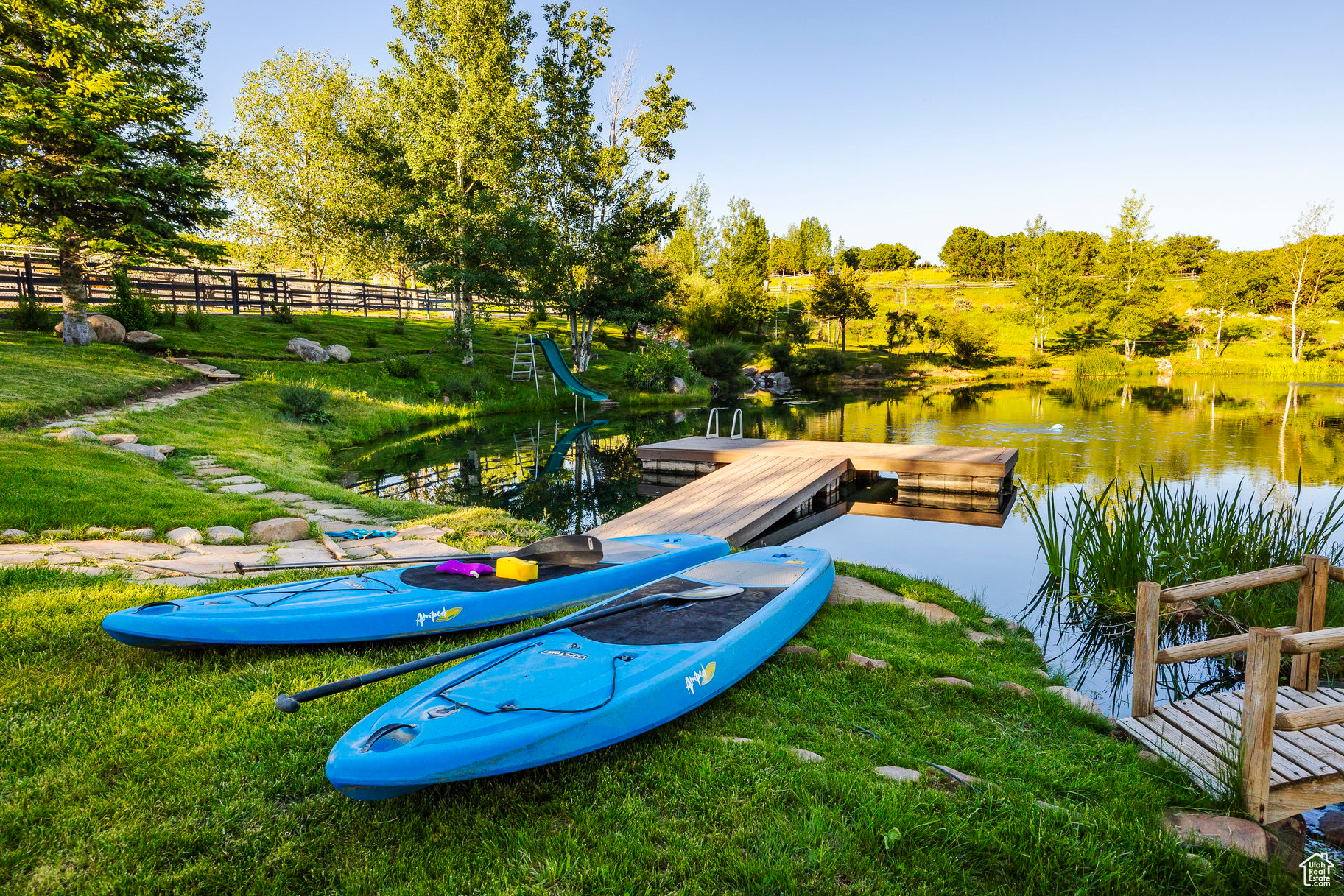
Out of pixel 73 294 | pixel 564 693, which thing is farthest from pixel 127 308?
pixel 564 693

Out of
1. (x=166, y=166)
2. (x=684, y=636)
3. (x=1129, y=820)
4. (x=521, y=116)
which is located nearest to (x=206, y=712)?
(x=684, y=636)

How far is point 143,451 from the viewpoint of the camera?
27.2 feet

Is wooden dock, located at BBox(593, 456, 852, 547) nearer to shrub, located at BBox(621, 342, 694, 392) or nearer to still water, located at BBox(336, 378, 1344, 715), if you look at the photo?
still water, located at BBox(336, 378, 1344, 715)

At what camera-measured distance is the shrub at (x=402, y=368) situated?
18.0 metres

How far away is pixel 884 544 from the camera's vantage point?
7.98 metres

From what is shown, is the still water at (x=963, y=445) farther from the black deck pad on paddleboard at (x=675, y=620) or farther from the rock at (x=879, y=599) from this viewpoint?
the black deck pad on paddleboard at (x=675, y=620)

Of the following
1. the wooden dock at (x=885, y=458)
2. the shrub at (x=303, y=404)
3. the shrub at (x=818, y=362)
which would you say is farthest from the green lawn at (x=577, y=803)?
the shrub at (x=818, y=362)

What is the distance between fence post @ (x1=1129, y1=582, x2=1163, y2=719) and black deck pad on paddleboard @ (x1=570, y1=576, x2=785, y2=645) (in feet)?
5.99

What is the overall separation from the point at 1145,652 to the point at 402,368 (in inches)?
695

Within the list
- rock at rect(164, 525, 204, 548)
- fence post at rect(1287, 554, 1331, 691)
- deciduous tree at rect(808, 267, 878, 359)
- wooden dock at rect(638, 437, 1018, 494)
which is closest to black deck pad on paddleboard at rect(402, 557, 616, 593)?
rock at rect(164, 525, 204, 548)

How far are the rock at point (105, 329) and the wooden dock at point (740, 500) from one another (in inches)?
533

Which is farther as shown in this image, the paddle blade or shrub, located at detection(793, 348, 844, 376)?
shrub, located at detection(793, 348, 844, 376)

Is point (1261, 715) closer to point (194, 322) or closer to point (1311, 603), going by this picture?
point (1311, 603)

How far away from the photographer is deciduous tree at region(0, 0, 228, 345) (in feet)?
38.7
